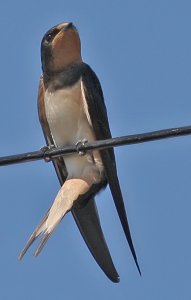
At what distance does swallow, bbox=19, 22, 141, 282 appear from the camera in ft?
17.0

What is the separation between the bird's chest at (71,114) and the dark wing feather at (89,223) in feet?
0.58

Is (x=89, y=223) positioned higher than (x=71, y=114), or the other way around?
(x=71, y=114)

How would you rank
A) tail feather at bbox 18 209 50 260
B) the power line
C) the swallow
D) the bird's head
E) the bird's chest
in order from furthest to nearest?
the bird's head → the bird's chest → the swallow → tail feather at bbox 18 209 50 260 → the power line

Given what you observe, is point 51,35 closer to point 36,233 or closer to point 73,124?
point 73,124

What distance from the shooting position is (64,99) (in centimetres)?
538

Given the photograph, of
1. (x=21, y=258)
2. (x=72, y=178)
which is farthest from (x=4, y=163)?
(x=72, y=178)

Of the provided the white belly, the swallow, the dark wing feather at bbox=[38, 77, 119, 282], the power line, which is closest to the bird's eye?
the swallow

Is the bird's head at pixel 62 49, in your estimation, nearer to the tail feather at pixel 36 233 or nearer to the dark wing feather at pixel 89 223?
the dark wing feather at pixel 89 223

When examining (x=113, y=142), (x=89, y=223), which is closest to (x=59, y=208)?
(x=89, y=223)

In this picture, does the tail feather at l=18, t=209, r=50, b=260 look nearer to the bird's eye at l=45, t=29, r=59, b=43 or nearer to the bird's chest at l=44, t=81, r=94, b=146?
the bird's chest at l=44, t=81, r=94, b=146

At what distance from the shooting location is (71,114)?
5.38 meters

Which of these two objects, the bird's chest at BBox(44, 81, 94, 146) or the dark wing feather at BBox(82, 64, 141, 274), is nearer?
the dark wing feather at BBox(82, 64, 141, 274)

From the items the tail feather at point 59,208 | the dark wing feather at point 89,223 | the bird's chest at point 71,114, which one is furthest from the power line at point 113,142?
the bird's chest at point 71,114

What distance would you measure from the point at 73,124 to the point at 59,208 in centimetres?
53
